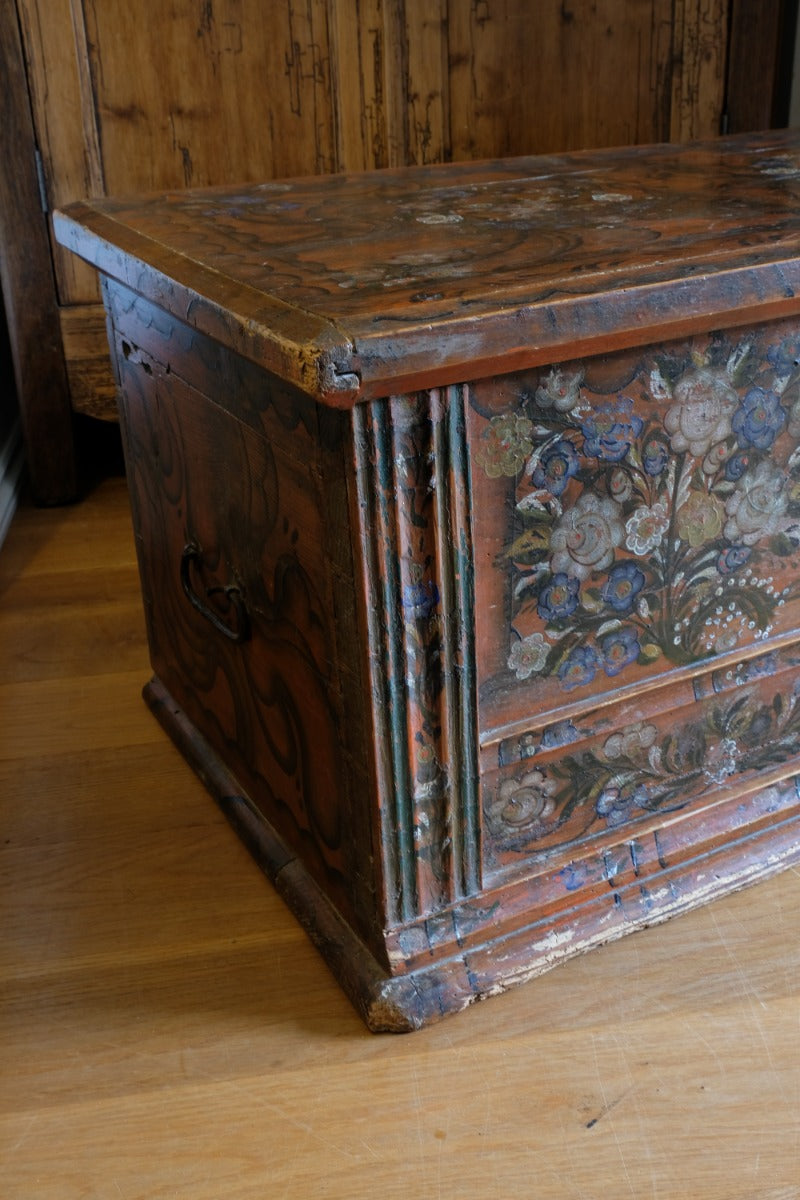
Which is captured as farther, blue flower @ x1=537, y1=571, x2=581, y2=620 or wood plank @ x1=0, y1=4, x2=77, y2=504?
wood plank @ x1=0, y1=4, x2=77, y2=504

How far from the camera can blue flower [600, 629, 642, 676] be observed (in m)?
0.96

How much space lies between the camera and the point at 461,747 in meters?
Answer: 0.91

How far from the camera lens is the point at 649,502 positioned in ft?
3.03

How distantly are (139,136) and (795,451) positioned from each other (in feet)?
3.88

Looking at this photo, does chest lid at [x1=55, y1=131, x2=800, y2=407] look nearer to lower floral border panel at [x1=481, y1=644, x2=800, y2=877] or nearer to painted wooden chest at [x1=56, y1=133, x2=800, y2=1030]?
painted wooden chest at [x1=56, y1=133, x2=800, y2=1030]

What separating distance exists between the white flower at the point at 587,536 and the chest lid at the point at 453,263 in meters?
0.12

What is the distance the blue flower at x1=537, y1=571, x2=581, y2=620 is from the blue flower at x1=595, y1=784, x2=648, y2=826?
17 cm

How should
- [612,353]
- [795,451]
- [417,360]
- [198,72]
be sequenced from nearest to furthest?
[417,360], [612,353], [795,451], [198,72]

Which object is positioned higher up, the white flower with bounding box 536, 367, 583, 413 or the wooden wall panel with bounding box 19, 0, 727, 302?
the wooden wall panel with bounding box 19, 0, 727, 302

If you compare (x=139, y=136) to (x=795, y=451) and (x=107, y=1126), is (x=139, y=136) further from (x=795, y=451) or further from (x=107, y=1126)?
(x=107, y=1126)

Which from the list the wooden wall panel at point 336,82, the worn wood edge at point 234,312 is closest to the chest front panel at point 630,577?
the worn wood edge at point 234,312

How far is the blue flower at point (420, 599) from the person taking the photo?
84cm

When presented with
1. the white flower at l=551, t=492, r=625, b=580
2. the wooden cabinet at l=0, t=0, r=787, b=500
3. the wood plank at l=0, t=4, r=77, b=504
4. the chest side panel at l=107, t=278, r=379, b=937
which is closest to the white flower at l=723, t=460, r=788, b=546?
the white flower at l=551, t=492, r=625, b=580

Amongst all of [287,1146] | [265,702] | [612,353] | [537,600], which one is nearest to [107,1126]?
[287,1146]
